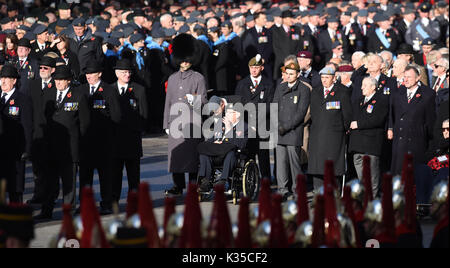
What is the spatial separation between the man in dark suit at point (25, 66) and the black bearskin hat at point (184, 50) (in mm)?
1996

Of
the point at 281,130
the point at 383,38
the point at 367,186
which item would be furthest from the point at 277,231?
the point at 383,38

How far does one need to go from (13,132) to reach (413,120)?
179 inches

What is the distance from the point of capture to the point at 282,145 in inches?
544

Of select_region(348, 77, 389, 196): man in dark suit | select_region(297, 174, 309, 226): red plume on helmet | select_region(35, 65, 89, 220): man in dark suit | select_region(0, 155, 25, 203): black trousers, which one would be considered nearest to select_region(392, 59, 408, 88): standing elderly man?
select_region(348, 77, 389, 196): man in dark suit

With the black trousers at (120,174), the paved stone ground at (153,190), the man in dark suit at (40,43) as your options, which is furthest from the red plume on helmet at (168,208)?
the man in dark suit at (40,43)

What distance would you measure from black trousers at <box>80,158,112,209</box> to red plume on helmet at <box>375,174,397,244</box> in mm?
5868

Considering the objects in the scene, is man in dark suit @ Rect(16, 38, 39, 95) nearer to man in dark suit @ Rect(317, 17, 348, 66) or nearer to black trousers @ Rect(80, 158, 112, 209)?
black trousers @ Rect(80, 158, 112, 209)

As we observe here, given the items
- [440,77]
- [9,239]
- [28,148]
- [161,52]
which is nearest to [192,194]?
[9,239]

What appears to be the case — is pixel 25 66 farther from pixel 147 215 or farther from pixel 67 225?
pixel 147 215

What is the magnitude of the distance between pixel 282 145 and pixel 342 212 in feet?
21.8

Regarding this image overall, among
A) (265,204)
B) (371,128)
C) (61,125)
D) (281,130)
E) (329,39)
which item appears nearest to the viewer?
(265,204)

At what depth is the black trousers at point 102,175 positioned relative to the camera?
12.9m

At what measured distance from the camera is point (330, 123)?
13156 millimetres
